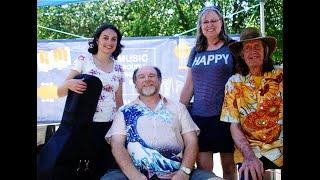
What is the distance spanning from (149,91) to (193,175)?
0.57 meters

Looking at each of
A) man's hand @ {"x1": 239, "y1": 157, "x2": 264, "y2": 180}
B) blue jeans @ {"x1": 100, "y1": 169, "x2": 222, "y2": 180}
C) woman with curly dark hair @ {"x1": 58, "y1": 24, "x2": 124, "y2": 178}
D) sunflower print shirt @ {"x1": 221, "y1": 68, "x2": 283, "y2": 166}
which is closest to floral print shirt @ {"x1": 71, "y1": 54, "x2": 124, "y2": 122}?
woman with curly dark hair @ {"x1": 58, "y1": 24, "x2": 124, "y2": 178}

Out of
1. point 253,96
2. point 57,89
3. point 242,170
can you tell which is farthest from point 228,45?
point 57,89

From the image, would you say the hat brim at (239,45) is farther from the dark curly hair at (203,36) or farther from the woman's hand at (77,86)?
the woman's hand at (77,86)

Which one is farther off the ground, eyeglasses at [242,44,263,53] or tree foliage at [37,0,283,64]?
tree foliage at [37,0,283,64]

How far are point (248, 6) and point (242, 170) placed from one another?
3.28 feet

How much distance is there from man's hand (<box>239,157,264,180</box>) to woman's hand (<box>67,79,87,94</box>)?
108 centimetres

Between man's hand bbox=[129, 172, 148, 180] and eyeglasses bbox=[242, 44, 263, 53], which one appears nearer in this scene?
man's hand bbox=[129, 172, 148, 180]

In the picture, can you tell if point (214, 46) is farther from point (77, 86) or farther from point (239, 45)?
Answer: point (77, 86)

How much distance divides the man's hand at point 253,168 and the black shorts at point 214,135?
0.41 ft

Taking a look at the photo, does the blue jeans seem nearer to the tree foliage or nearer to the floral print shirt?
→ the floral print shirt

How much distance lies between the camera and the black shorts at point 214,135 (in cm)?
350

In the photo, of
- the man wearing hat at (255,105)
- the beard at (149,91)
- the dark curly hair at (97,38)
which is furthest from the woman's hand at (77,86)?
the man wearing hat at (255,105)

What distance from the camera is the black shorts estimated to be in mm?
3500
